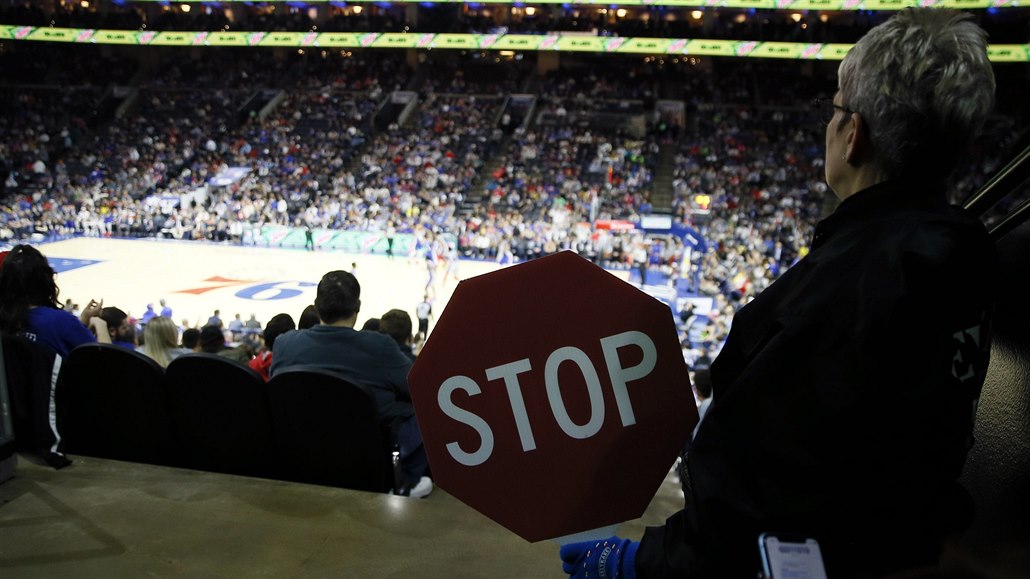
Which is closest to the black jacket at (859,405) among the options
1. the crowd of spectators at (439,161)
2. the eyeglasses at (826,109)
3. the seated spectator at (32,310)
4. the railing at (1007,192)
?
the eyeglasses at (826,109)

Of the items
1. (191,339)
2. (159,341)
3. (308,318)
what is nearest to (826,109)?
(308,318)

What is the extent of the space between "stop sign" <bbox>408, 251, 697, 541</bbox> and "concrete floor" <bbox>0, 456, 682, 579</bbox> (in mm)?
732

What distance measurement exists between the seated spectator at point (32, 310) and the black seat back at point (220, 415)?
783mm

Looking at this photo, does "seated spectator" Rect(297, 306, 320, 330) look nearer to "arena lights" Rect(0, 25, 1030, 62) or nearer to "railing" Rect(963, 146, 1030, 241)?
"railing" Rect(963, 146, 1030, 241)

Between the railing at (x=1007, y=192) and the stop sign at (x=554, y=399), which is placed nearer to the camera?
the stop sign at (x=554, y=399)

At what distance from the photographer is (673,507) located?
2.84 metres

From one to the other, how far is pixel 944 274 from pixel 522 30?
30.7 meters

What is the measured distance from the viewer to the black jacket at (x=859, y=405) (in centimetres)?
97

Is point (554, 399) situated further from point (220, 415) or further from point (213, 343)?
point (213, 343)

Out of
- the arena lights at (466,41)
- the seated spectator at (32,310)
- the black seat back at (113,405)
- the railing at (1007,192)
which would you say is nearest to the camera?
the railing at (1007,192)

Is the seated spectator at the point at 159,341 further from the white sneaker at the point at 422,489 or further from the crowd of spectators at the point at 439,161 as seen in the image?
the crowd of spectators at the point at 439,161

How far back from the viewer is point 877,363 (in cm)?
96

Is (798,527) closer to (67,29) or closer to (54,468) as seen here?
(54,468)

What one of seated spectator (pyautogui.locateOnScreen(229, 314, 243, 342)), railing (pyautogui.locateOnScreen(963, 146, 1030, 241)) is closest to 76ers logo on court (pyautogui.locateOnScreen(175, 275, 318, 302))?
seated spectator (pyautogui.locateOnScreen(229, 314, 243, 342))
